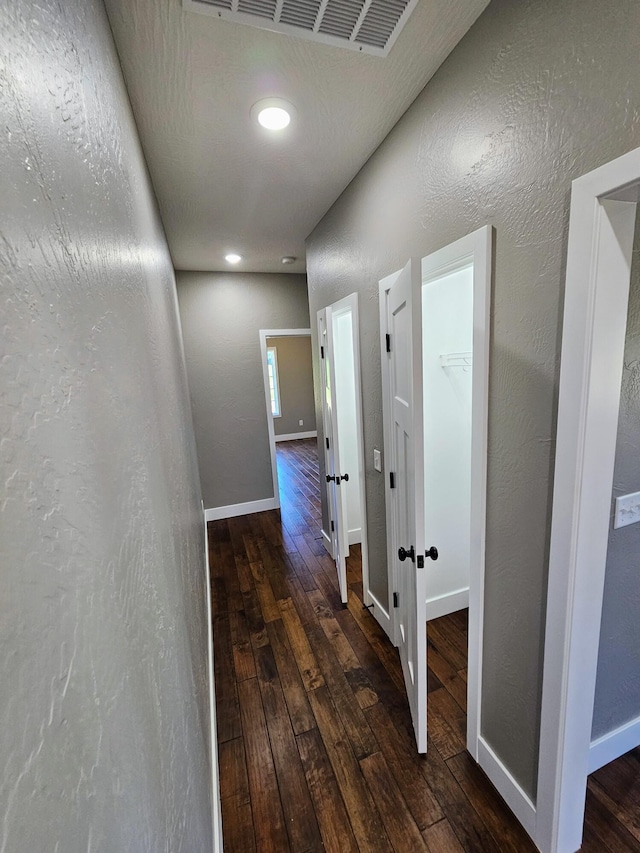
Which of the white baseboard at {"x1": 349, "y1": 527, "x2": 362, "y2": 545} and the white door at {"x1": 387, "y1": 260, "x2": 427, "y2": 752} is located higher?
the white door at {"x1": 387, "y1": 260, "x2": 427, "y2": 752}

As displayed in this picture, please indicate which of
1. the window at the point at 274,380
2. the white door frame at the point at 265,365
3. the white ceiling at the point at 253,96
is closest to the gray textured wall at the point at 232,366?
the white door frame at the point at 265,365

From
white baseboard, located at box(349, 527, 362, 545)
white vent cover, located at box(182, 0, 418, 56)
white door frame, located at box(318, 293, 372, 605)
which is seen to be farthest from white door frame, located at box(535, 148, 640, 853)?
white baseboard, located at box(349, 527, 362, 545)

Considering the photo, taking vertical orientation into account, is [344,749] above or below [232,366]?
below

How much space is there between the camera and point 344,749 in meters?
1.56

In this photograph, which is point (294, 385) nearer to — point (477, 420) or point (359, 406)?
point (359, 406)

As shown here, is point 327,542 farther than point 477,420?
Yes

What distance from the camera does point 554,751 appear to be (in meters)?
1.10

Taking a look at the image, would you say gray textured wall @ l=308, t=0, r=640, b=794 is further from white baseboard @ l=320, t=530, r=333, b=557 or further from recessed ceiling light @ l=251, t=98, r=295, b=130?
white baseboard @ l=320, t=530, r=333, b=557

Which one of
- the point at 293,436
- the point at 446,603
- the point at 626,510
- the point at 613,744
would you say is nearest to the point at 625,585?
the point at 626,510

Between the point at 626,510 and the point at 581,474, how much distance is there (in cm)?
43

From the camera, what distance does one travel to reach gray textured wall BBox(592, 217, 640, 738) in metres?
1.07

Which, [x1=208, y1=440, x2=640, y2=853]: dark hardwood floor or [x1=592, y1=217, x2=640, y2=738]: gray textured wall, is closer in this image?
[x1=592, y1=217, x2=640, y2=738]: gray textured wall

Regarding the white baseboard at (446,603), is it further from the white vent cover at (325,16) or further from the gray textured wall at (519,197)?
the white vent cover at (325,16)

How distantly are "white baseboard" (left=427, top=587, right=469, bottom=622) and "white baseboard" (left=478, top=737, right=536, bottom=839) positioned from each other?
0.89 m
